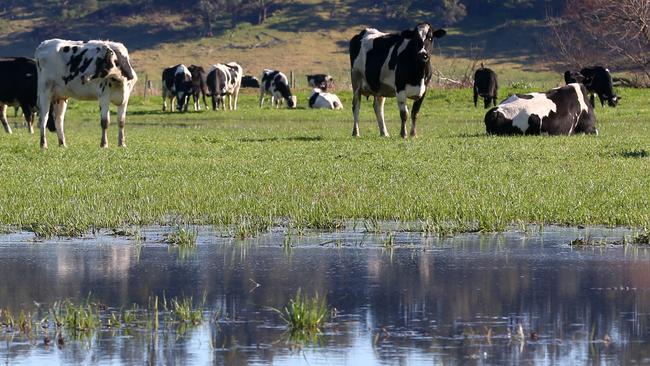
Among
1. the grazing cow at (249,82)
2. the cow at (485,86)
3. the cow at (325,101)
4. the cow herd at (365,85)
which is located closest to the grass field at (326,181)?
the cow herd at (365,85)

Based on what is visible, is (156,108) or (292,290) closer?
(292,290)

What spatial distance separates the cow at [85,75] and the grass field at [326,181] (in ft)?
2.33

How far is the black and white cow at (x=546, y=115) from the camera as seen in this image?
24.6 metres

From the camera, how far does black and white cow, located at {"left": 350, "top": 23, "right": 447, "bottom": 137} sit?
25.2m

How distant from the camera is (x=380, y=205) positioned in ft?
44.4

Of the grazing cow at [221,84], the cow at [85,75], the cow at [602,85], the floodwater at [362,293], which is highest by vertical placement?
the floodwater at [362,293]

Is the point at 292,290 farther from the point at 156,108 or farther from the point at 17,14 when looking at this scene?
the point at 17,14

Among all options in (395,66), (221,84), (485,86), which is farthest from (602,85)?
(395,66)

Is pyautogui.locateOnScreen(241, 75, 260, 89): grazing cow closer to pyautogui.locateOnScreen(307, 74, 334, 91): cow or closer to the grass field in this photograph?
pyautogui.locateOnScreen(307, 74, 334, 91): cow

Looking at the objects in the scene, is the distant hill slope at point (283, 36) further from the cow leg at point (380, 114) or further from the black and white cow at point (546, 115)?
the black and white cow at point (546, 115)

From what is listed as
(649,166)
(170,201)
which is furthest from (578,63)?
(170,201)

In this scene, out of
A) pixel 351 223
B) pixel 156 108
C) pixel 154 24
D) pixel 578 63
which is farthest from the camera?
pixel 154 24

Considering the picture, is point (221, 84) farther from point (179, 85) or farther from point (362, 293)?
point (362, 293)

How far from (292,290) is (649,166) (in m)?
9.52
